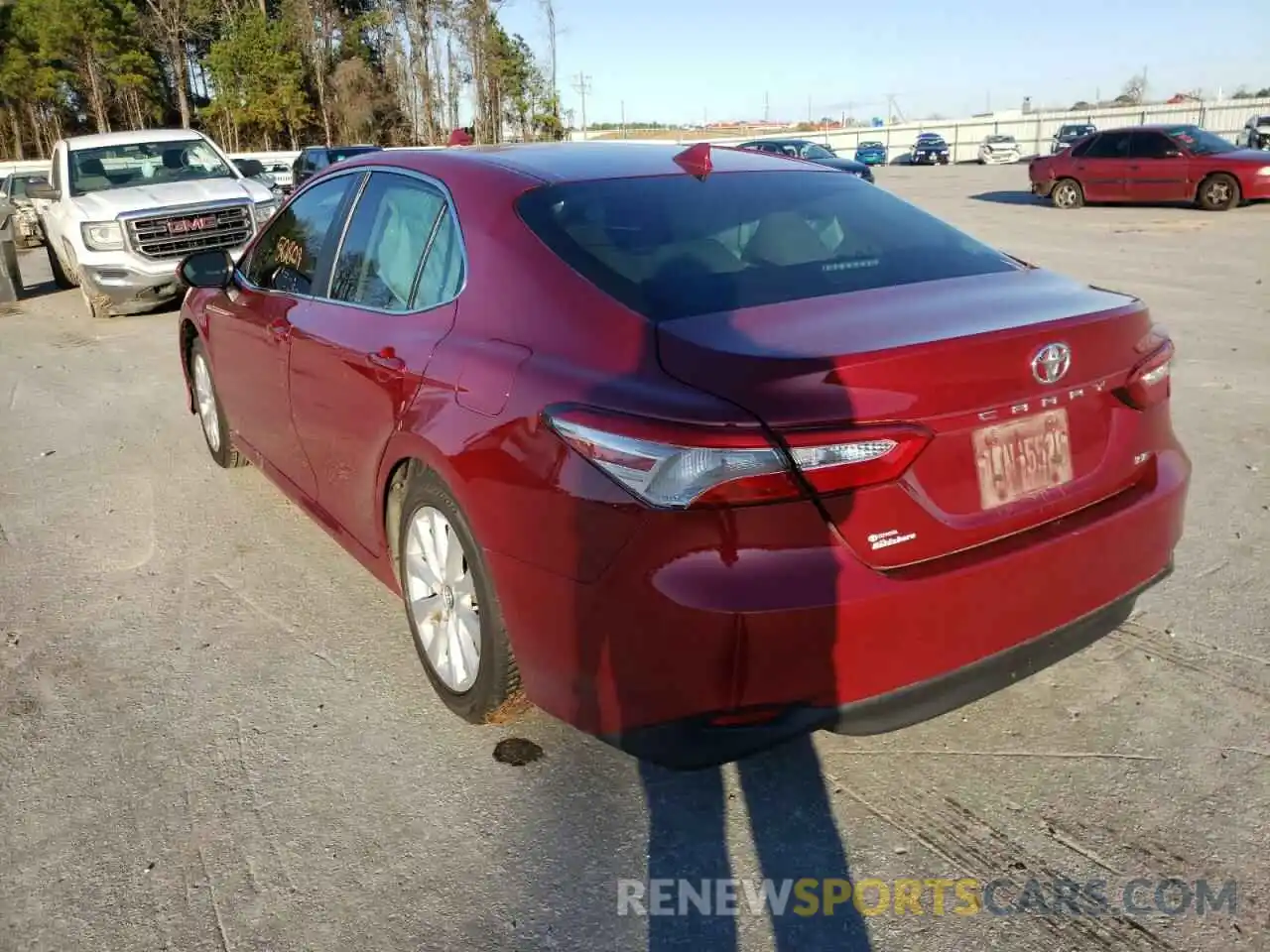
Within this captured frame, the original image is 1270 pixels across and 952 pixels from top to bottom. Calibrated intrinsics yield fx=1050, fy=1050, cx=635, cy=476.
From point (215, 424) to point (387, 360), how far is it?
2.87 meters

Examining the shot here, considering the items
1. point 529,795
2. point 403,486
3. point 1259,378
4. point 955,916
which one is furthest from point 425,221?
point 1259,378

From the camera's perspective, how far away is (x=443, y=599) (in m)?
3.15

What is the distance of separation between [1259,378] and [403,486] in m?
6.15

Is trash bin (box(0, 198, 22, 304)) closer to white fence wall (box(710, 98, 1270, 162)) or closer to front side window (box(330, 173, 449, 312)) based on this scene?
front side window (box(330, 173, 449, 312))

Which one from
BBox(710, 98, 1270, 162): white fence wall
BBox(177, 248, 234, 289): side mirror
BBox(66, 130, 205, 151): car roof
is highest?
BBox(710, 98, 1270, 162): white fence wall

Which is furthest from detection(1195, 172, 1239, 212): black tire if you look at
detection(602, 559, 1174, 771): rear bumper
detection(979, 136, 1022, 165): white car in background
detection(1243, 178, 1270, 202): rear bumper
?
detection(979, 136, 1022, 165): white car in background

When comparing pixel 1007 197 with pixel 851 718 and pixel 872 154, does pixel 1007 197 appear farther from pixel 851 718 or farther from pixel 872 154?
pixel 872 154

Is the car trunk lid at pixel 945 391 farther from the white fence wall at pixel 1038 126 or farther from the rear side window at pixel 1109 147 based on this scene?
the white fence wall at pixel 1038 126

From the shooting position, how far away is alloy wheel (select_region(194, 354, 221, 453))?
565 cm

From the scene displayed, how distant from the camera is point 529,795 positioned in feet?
9.52

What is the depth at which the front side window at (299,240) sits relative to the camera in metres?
4.05

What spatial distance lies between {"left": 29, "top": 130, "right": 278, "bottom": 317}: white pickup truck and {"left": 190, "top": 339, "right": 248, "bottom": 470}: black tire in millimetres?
5917

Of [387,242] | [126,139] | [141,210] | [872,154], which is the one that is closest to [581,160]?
[387,242]

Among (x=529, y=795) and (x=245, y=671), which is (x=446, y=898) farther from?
(x=245, y=671)
